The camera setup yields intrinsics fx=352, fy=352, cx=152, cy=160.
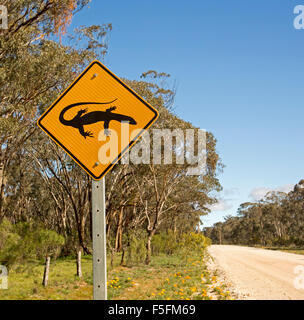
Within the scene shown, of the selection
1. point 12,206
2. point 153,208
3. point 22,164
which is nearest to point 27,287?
point 153,208

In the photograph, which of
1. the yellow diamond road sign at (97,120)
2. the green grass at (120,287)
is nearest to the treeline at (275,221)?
the green grass at (120,287)

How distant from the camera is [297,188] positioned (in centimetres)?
4866

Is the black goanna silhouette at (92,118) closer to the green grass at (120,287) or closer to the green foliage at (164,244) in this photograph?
the green grass at (120,287)

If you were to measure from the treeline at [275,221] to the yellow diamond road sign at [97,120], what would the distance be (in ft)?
137

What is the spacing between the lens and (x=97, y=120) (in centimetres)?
231

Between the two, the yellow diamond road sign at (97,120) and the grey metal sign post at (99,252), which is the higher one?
the yellow diamond road sign at (97,120)

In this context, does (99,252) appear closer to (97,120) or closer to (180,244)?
(97,120)

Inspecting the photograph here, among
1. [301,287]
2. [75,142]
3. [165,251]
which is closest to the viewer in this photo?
[75,142]

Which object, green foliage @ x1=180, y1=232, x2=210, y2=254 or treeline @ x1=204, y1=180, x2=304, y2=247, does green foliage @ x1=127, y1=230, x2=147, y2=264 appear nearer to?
green foliage @ x1=180, y1=232, x2=210, y2=254

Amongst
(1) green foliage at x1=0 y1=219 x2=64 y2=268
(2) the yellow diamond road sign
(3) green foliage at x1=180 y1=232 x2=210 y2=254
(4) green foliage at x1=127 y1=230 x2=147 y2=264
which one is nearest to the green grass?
(1) green foliage at x1=0 y1=219 x2=64 y2=268

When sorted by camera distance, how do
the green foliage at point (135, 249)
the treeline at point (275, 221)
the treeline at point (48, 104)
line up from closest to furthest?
the treeline at point (48, 104) < the green foliage at point (135, 249) < the treeline at point (275, 221)

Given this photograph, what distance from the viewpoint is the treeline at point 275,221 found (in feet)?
159
